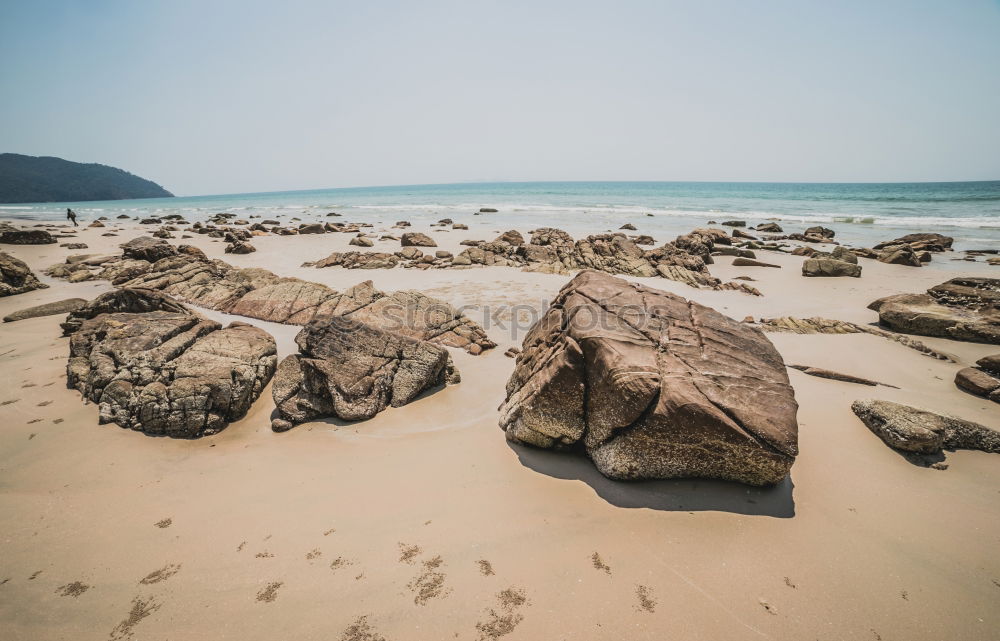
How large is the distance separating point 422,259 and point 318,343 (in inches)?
473

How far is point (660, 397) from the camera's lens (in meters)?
3.71

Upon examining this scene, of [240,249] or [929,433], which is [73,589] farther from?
[240,249]

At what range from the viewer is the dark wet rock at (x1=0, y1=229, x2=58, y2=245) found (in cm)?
2011

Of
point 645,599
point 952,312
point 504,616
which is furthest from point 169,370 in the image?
point 952,312

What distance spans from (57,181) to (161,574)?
678ft

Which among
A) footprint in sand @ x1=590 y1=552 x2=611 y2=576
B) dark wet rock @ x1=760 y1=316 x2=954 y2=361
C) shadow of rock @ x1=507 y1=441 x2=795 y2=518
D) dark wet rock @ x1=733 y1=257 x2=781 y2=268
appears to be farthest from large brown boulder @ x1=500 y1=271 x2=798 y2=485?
dark wet rock @ x1=733 y1=257 x2=781 y2=268

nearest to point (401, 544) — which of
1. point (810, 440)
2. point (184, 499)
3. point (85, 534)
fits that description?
point (184, 499)

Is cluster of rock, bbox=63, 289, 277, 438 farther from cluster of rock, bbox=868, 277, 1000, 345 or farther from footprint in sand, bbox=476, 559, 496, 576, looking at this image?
cluster of rock, bbox=868, 277, 1000, 345

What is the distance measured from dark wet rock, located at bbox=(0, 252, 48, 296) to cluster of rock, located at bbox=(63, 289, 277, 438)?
8.34m

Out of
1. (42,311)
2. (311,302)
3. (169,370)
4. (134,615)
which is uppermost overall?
(311,302)

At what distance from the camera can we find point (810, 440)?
15.5 ft

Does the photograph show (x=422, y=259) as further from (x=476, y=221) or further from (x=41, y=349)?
(x=476, y=221)

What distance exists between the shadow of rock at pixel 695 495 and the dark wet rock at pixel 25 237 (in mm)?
32555

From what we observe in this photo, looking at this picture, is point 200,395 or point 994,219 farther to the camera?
point 994,219
